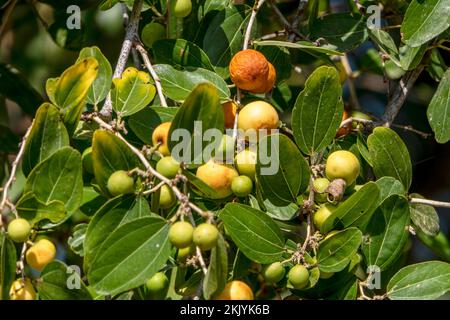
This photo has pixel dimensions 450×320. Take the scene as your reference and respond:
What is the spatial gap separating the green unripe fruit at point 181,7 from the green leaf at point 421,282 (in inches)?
23.1

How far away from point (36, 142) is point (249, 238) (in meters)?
0.36

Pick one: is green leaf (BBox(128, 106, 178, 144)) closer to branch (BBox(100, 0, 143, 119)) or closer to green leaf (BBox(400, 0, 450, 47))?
branch (BBox(100, 0, 143, 119))

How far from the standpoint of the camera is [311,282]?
1259mm

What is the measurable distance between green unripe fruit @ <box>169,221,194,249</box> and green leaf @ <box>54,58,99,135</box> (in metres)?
0.27

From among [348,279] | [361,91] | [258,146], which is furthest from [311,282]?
[361,91]

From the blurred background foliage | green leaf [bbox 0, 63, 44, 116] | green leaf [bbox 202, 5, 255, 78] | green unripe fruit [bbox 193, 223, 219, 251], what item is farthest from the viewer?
green leaf [bbox 0, 63, 44, 116]

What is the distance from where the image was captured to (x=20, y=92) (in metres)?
Result: 1.97

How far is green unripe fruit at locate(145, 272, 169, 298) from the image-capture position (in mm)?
1275

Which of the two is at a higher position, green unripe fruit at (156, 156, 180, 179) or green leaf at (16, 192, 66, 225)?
green unripe fruit at (156, 156, 180, 179)

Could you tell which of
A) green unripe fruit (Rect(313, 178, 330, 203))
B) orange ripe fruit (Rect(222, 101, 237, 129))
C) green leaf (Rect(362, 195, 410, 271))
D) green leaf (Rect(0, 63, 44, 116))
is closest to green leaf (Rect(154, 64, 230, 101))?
orange ripe fruit (Rect(222, 101, 237, 129))

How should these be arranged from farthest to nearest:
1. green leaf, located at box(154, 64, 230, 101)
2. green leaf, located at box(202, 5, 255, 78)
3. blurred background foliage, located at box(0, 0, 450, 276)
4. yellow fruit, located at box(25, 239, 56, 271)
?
blurred background foliage, located at box(0, 0, 450, 276), green leaf, located at box(202, 5, 255, 78), green leaf, located at box(154, 64, 230, 101), yellow fruit, located at box(25, 239, 56, 271)

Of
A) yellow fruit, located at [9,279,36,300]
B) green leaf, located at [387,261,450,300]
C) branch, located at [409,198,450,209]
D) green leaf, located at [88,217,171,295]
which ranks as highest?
green leaf, located at [88,217,171,295]
